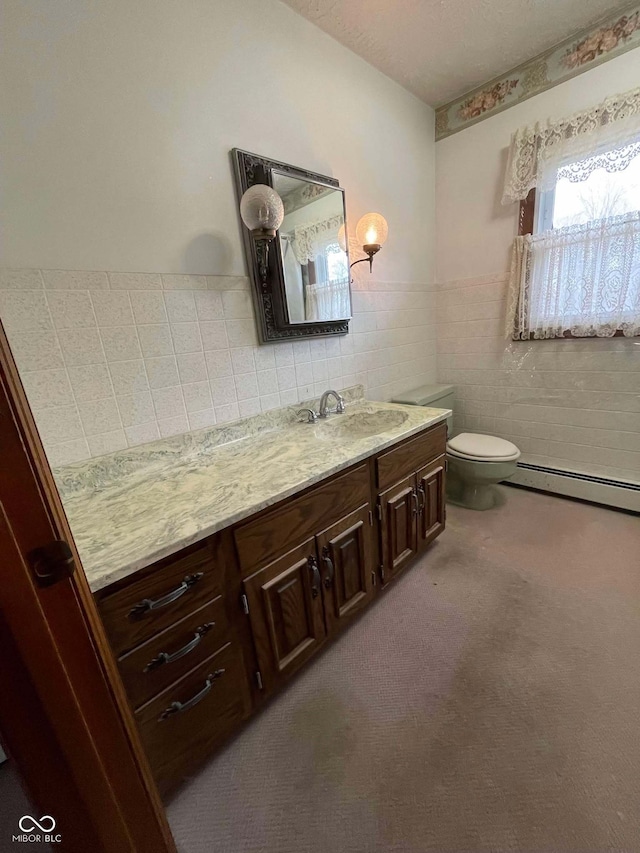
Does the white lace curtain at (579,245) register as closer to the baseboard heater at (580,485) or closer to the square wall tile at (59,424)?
the baseboard heater at (580,485)

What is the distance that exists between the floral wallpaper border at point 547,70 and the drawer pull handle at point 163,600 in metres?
2.79

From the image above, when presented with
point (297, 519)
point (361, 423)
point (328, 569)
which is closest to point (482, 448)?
point (361, 423)

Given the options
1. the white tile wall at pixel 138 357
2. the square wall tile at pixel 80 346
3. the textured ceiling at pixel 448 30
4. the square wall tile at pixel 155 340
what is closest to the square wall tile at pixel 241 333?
the white tile wall at pixel 138 357

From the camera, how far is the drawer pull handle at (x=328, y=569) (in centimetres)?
115

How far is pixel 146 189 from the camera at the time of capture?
109cm

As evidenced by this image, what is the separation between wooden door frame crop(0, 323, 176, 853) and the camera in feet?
1.43

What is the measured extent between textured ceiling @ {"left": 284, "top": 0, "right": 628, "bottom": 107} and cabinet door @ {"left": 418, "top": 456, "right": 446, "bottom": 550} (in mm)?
1954

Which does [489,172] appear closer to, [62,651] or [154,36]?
[154,36]

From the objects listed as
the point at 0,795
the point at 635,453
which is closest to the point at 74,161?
the point at 0,795

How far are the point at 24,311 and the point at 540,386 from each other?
2549 millimetres

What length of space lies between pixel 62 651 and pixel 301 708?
3.07ft

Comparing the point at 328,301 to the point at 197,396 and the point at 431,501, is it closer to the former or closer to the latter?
the point at 197,396

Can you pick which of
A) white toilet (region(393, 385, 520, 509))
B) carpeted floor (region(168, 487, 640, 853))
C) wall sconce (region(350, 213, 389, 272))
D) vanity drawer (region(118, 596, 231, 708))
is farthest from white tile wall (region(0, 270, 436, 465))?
carpeted floor (region(168, 487, 640, 853))

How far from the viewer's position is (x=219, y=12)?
1.17 meters
